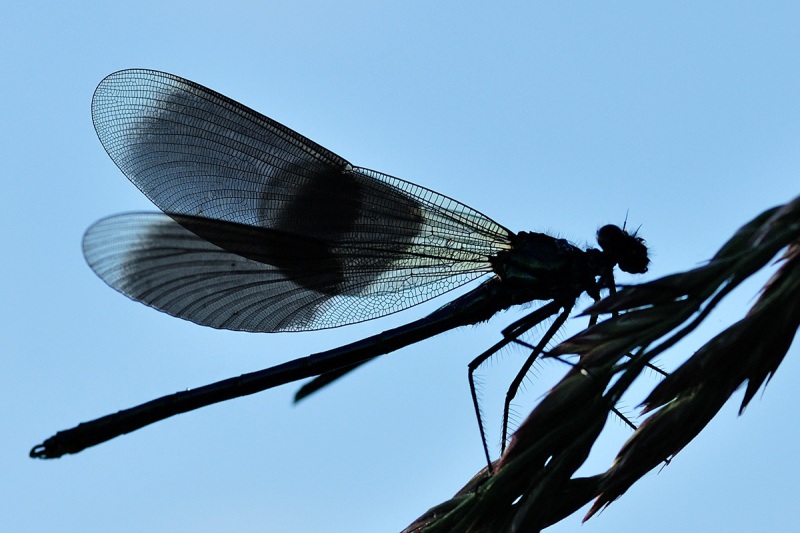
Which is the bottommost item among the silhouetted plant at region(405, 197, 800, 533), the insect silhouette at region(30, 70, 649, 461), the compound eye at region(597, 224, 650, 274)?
the silhouetted plant at region(405, 197, 800, 533)

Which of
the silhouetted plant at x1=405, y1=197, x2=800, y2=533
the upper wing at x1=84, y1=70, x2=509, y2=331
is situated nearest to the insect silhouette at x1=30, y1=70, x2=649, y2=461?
the upper wing at x1=84, y1=70, x2=509, y2=331

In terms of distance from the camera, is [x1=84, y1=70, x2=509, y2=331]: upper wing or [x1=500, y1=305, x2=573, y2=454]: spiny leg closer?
[x1=500, y1=305, x2=573, y2=454]: spiny leg

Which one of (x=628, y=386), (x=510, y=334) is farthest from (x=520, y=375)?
(x=628, y=386)

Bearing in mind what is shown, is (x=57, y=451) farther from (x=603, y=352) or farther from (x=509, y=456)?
(x=603, y=352)

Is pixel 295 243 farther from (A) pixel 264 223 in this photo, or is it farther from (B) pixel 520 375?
(B) pixel 520 375

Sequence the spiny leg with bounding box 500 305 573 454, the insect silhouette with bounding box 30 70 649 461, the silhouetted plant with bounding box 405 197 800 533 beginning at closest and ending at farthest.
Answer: the silhouetted plant with bounding box 405 197 800 533, the spiny leg with bounding box 500 305 573 454, the insect silhouette with bounding box 30 70 649 461

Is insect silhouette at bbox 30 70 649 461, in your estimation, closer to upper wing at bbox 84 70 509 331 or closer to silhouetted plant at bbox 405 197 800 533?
upper wing at bbox 84 70 509 331

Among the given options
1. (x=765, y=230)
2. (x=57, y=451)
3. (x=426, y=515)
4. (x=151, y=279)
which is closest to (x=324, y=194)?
(x=151, y=279)
